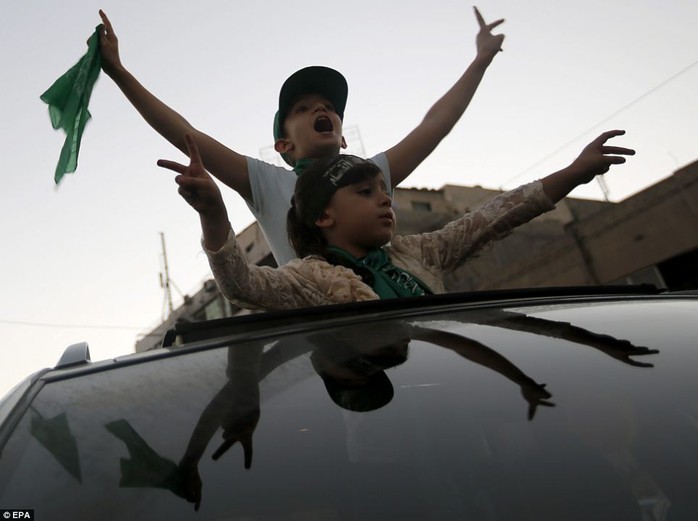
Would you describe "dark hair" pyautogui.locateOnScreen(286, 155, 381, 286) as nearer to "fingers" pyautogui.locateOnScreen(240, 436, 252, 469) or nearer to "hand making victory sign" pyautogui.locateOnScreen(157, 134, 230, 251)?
"hand making victory sign" pyautogui.locateOnScreen(157, 134, 230, 251)

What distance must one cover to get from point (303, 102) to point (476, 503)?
199 centimetres

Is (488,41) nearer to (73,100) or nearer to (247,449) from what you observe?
(73,100)

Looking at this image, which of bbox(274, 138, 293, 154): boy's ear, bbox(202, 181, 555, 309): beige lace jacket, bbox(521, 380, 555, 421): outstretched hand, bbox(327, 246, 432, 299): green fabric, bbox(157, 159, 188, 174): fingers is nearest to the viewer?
bbox(521, 380, 555, 421): outstretched hand

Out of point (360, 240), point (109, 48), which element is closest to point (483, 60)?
point (360, 240)

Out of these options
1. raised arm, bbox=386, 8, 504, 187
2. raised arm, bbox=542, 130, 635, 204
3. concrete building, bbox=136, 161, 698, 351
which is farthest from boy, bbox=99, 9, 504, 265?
concrete building, bbox=136, 161, 698, 351

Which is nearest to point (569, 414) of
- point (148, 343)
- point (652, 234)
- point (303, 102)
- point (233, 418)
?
point (233, 418)

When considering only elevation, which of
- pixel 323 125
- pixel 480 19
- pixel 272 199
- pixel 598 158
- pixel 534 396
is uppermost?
pixel 480 19

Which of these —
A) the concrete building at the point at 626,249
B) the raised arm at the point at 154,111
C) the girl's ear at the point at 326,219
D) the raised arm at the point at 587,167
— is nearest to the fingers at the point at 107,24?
the raised arm at the point at 154,111

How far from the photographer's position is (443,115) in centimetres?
253

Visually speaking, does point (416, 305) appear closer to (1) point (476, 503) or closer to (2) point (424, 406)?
(2) point (424, 406)

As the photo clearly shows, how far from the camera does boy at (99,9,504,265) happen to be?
7.06 ft

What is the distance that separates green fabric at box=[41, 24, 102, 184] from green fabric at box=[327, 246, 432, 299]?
80 centimetres

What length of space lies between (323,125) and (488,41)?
0.82 metres

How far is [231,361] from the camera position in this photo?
914 millimetres
